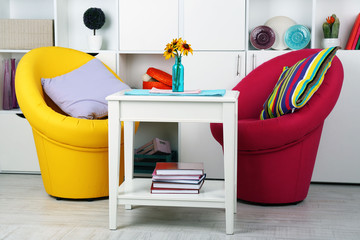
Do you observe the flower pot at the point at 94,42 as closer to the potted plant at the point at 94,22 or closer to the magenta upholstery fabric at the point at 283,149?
the potted plant at the point at 94,22

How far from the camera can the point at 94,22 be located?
12.3 feet

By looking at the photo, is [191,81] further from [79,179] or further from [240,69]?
[79,179]

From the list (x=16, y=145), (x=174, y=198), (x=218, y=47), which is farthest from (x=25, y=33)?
(x=174, y=198)

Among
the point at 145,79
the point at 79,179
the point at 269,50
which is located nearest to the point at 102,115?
the point at 79,179

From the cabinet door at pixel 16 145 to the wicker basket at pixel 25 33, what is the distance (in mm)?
553

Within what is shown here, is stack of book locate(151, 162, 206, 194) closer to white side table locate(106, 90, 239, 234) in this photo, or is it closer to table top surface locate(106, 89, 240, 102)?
white side table locate(106, 90, 239, 234)

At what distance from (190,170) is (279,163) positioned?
58cm

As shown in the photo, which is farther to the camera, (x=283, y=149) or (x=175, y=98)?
(x=283, y=149)

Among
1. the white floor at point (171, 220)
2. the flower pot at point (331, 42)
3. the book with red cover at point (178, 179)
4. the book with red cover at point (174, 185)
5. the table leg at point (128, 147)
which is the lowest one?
the white floor at point (171, 220)

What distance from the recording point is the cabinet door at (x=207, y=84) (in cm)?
351

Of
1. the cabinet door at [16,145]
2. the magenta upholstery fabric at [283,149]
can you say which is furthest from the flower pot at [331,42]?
Result: the cabinet door at [16,145]

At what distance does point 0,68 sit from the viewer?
12.4 ft

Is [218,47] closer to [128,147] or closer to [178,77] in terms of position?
[178,77]

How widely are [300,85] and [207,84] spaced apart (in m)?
0.95
